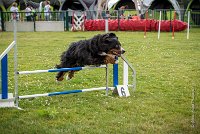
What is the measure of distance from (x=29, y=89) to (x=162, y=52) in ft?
21.9

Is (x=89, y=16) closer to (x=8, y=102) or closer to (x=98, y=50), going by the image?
(x=98, y=50)

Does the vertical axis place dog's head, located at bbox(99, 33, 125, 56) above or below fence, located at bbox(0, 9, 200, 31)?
below

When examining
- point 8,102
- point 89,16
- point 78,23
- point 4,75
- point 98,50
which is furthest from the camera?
point 89,16

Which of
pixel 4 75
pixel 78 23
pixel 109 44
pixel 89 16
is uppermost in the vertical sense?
pixel 89 16

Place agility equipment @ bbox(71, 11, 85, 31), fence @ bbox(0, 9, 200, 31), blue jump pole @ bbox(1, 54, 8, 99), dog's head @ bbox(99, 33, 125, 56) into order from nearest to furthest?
1. blue jump pole @ bbox(1, 54, 8, 99)
2. dog's head @ bbox(99, 33, 125, 56)
3. fence @ bbox(0, 9, 200, 31)
4. agility equipment @ bbox(71, 11, 85, 31)

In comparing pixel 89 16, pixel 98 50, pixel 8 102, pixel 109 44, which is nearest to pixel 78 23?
pixel 89 16

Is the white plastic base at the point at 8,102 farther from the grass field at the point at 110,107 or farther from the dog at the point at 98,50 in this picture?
the dog at the point at 98,50

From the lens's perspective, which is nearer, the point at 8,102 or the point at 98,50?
the point at 8,102

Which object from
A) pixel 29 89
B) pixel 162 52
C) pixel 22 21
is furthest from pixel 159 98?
pixel 22 21

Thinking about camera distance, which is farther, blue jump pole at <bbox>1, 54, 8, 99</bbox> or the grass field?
blue jump pole at <bbox>1, 54, 8, 99</bbox>

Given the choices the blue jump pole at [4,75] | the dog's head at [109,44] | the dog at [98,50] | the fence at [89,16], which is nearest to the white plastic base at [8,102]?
the blue jump pole at [4,75]

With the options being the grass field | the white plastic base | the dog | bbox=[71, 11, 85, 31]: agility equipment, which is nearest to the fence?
bbox=[71, 11, 85, 31]: agility equipment

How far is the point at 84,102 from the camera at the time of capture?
18.5 feet

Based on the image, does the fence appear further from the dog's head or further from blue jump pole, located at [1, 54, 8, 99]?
blue jump pole, located at [1, 54, 8, 99]
